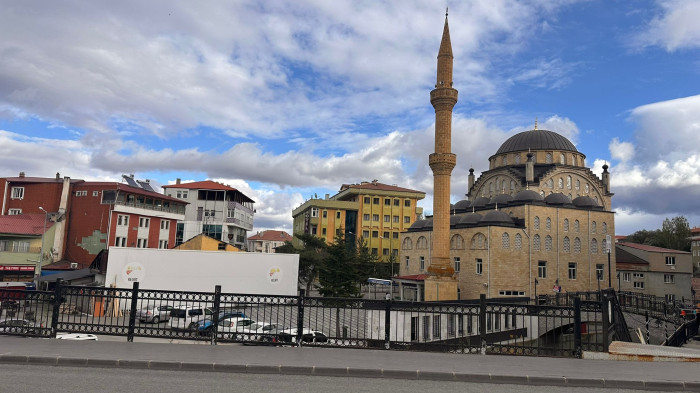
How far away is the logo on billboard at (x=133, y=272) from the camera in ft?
80.6

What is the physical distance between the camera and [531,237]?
40.8 metres

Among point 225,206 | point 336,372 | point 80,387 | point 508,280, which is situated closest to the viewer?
point 80,387

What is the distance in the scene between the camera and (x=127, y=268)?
24.6m

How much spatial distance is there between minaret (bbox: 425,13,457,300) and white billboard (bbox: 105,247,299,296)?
13910 mm

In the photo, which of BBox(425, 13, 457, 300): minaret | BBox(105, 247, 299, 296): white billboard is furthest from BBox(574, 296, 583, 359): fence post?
BBox(425, 13, 457, 300): minaret

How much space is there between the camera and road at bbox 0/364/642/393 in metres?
6.16

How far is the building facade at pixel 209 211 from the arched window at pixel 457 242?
2339cm

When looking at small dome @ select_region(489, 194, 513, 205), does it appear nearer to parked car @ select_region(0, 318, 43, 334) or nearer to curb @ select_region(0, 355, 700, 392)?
curb @ select_region(0, 355, 700, 392)

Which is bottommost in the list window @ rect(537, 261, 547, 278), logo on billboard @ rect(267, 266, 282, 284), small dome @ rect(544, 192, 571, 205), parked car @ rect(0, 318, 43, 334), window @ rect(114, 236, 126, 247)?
parked car @ rect(0, 318, 43, 334)

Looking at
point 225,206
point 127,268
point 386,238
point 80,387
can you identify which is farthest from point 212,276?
point 386,238

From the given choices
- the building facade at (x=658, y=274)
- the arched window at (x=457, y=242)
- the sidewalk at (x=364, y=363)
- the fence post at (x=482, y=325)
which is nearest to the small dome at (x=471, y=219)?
the arched window at (x=457, y=242)

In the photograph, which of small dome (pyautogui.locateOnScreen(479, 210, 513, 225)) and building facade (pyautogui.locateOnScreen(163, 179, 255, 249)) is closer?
small dome (pyautogui.locateOnScreen(479, 210, 513, 225))

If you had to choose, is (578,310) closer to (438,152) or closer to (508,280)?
(438,152)

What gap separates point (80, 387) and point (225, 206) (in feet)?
158
